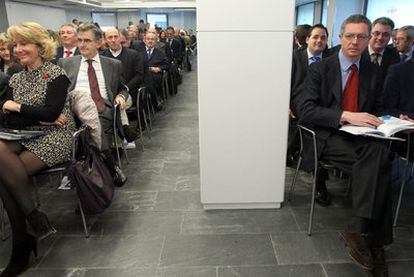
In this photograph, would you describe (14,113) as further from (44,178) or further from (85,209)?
(44,178)

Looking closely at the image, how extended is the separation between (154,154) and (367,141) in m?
2.45

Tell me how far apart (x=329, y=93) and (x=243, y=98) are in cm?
57

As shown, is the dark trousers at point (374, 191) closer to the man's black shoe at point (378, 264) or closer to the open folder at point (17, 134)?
the man's black shoe at point (378, 264)

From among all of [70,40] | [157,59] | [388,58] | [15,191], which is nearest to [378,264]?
[15,191]

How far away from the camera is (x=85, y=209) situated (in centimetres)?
230

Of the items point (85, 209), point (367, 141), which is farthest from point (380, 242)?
point (85, 209)

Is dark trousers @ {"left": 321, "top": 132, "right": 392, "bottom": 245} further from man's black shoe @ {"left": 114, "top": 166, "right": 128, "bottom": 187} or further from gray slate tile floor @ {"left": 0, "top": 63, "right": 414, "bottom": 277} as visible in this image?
man's black shoe @ {"left": 114, "top": 166, "right": 128, "bottom": 187}

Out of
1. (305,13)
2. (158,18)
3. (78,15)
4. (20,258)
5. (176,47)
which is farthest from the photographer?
(158,18)

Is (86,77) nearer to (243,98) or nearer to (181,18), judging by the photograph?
(243,98)

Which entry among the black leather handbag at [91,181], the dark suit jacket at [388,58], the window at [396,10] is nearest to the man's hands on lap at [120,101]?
the black leather handbag at [91,181]

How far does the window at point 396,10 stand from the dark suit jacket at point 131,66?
18.5 feet

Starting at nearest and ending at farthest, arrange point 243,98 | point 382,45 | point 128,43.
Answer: point 243,98 → point 382,45 → point 128,43

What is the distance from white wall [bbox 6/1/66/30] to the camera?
10.6m

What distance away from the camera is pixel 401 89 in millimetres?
2553
